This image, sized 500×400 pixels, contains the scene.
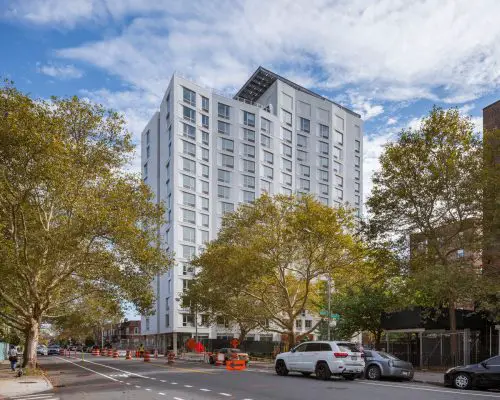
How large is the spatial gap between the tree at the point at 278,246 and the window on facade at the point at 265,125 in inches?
1877

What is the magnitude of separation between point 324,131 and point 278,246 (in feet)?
213

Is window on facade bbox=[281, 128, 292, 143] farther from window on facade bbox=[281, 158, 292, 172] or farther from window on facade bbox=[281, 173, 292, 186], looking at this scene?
window on facade bbox=[281, 173, 292, 186]

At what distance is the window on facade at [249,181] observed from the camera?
90812 mm

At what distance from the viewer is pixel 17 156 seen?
23.0 meters

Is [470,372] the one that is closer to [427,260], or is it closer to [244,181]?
[427,260]

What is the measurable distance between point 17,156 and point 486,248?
81.7ft

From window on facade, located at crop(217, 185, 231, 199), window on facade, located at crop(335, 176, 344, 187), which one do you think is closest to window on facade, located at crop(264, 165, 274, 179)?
window on facade, located at crop(217, 185, 231, 199)

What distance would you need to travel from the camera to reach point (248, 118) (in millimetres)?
91375

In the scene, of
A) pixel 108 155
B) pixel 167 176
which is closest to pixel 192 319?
pixel 167 176

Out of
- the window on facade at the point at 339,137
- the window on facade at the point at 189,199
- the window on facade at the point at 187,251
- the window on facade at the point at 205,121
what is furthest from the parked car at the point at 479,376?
the window on facade at the point at 339,137

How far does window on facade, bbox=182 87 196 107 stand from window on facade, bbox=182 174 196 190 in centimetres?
1093

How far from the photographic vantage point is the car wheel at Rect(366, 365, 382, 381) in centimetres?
2502

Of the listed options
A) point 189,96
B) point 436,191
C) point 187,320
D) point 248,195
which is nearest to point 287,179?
point 248,195

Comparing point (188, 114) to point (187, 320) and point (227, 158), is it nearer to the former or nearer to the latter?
point (227, 158)
